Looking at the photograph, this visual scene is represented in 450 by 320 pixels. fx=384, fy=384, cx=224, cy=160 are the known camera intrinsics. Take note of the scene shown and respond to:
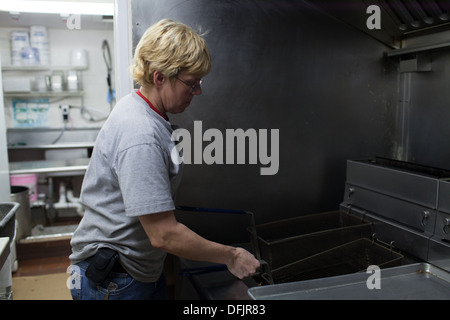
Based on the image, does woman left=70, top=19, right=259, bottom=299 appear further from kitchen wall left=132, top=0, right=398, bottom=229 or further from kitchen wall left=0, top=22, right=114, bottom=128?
kitchen wall left=0, top=22, right=114, bottom=128

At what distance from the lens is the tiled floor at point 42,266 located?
2.58m

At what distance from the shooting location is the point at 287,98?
1622 mm

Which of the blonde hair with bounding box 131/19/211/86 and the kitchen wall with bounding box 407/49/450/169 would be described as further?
the kitchen wall with bounding box 407/49/450/169

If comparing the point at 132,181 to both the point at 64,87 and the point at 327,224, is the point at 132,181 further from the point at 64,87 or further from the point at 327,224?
the point at 64,87

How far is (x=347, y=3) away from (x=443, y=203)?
917 mm

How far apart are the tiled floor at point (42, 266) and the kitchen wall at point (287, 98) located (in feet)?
5.30

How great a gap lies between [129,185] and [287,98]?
99cm

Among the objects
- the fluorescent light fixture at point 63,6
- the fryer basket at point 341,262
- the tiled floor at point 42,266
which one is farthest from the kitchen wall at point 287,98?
the tiled floor at point 42,266

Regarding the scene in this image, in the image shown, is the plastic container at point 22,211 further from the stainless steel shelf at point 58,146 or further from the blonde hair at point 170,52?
the blonde hair at point 170,52

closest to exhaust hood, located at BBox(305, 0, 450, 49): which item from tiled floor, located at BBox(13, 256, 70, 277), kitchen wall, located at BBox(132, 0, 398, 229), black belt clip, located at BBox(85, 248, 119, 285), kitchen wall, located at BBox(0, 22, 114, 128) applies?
kitchen wall, located at BBox(132, 0, 398, 229)

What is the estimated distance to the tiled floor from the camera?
258 cm

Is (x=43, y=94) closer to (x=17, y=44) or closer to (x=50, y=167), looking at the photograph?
(x=17, y=44)

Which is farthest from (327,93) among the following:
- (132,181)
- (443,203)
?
(132,181)

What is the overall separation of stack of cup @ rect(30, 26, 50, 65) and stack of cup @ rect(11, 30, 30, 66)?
6 centimetres
